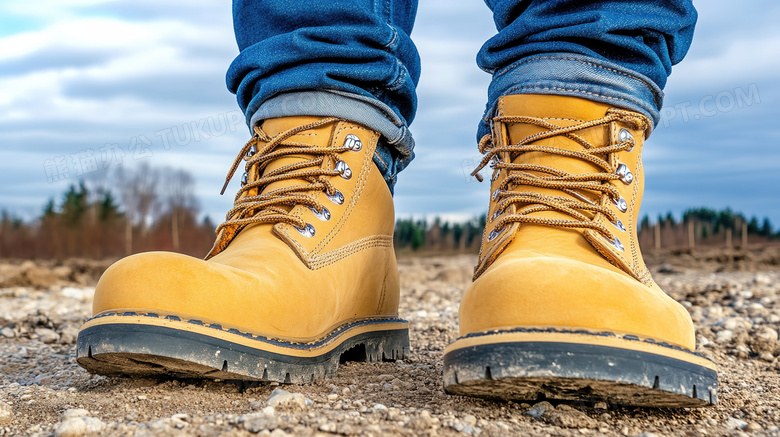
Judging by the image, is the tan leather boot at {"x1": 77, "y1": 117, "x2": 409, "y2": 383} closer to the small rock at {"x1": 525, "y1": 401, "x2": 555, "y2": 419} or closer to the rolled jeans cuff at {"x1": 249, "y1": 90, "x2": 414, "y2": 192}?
the rolled jeans cuff at {"x1": 249, "y1": 90, "x2": 414, "y2": 192}

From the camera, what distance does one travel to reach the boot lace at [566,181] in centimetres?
155

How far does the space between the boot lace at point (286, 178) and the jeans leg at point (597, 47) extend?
0.54 m

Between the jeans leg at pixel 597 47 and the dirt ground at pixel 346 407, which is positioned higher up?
the jeans leg at pixel 597 47

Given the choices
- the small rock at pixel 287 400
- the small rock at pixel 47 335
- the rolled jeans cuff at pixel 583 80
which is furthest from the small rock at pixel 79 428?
the small rock at pixel 47 335

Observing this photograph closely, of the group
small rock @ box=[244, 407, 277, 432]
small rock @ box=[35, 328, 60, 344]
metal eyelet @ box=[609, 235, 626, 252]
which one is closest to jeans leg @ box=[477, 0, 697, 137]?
metal eyelet @ box=[609, 235, 626, 252]

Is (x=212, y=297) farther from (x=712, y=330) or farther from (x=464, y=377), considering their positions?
(x=712, y=330)

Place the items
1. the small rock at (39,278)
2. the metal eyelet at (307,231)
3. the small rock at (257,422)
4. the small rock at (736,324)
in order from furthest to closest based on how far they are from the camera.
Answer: the small rock at (39,278)
the small rock at (736,324)
the metal eyelet at (307,231)
the small rock at (257,422)

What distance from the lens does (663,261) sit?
10.1 metres

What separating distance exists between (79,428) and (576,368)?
90 cm

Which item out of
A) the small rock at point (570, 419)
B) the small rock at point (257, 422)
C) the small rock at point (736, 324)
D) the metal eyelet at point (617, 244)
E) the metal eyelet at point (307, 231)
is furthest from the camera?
the small rock at point (736, 324)

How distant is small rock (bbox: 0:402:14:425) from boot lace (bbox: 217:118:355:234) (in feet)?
→ 2.30

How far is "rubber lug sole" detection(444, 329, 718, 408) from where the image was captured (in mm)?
1179

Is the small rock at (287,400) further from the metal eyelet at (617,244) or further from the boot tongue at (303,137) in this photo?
the metal eyelet at (617,244)

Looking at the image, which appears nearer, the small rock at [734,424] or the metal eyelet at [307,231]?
the small rock at [734,424]
